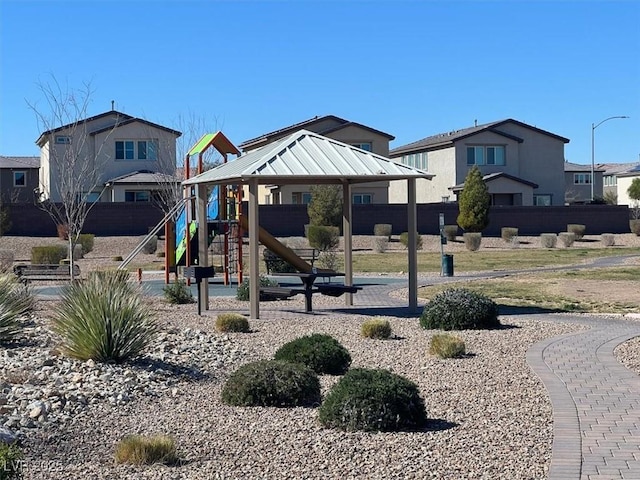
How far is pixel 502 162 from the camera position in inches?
2685

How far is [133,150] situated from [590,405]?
5501 centimetres

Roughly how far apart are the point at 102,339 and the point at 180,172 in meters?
41.9

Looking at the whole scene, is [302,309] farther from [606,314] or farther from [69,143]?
[69,143]

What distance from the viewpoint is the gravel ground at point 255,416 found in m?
8.01

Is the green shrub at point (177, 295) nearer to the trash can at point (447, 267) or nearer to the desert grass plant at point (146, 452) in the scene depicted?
the trash can at point (447, 267)

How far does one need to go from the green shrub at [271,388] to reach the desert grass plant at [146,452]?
238 centimetres

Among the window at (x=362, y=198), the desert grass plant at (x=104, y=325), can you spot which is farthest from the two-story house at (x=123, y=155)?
the desert grass plant at (x=104, y=325)

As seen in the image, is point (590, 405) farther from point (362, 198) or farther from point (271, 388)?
point (362, 198)

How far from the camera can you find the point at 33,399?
1057 centimetres

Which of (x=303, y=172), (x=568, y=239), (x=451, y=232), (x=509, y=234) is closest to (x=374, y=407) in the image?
(x=303, y=172)

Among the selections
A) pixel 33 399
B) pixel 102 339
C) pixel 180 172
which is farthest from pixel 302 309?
pixel 180 172

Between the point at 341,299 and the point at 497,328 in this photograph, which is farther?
the point at 341,299

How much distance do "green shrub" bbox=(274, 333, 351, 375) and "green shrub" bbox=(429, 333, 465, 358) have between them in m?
1.51

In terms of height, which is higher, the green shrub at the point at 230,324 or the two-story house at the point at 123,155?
the two-story house at the point at 123,155
